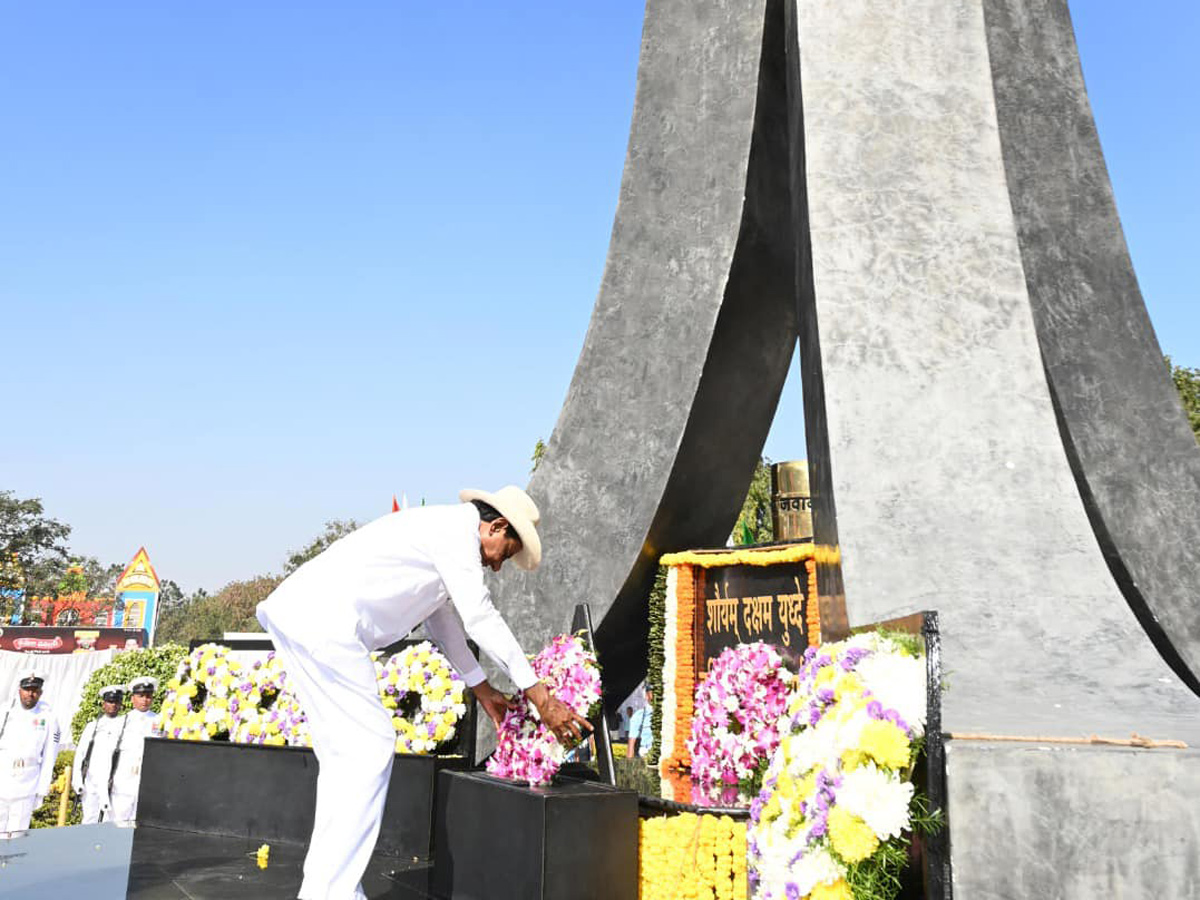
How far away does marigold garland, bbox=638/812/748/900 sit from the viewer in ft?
13.5

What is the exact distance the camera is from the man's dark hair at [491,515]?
13.3 ft

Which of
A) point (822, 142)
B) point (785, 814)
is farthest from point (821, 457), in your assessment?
point (785, 814)

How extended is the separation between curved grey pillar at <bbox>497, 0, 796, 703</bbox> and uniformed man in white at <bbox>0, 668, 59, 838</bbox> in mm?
5426

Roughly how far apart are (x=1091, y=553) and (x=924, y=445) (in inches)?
34.3

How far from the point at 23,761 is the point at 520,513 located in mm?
7626

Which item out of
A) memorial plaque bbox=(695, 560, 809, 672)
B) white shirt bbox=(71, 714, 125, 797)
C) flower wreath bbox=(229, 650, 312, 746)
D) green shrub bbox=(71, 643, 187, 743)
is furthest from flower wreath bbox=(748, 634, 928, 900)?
green shrub bbox=(71, 643, 187, 743)

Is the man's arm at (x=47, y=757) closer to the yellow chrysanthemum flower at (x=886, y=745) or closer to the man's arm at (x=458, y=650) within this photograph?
the man's arm at (x=458, y=650)

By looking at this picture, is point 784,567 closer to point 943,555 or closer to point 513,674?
point 943,555

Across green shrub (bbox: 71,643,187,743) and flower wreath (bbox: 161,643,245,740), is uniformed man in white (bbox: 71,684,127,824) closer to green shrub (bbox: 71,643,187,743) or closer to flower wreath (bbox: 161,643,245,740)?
flower wreath (bbox: 161,643,245,740)

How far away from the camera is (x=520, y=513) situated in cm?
402

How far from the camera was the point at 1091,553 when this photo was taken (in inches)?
170

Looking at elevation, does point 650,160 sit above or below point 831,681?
above

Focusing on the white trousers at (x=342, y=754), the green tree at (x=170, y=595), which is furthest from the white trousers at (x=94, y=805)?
the green tree at (x=170, y=595)

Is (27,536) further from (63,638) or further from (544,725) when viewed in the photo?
Result: (544,725)
